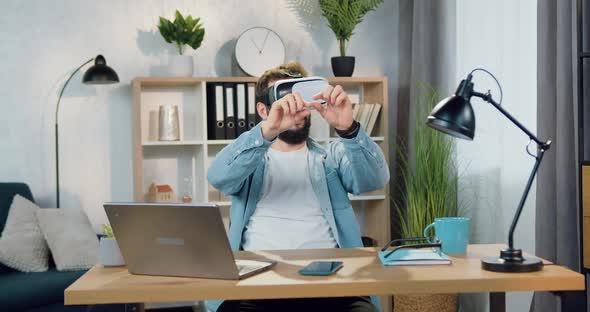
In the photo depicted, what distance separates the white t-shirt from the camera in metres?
2.34

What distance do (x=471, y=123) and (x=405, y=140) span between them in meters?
2.69

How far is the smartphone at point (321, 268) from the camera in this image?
173 cm

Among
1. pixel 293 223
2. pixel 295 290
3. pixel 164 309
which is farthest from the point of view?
pixel 164 309

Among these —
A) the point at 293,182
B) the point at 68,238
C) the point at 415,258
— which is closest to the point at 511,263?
the point at 415,258

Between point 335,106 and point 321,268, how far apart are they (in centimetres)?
52

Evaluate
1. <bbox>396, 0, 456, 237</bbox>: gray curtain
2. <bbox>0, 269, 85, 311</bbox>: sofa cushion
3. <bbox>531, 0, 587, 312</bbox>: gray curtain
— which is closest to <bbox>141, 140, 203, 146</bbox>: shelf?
<bbox>0, 269, 85, 311</bbox>: sofa cushion

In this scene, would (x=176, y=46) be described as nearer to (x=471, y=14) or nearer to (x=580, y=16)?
(x=471, y=14)

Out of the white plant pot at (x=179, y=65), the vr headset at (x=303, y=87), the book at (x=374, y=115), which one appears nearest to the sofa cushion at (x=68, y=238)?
the white plant pot at (x=179, y=65)

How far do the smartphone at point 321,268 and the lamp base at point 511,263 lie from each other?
1.15 ft

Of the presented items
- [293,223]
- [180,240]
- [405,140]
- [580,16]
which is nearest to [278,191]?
[293,223]

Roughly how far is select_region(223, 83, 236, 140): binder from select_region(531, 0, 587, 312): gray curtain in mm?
1754

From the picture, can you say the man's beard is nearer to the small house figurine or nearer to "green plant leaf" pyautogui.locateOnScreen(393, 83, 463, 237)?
"green plant leaf" pyautogui.locateOnScreen(393, 83, 463, 237)

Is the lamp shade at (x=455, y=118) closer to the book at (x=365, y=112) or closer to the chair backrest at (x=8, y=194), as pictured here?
the book at (x=365, y=112)

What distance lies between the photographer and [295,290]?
5.37 feet
